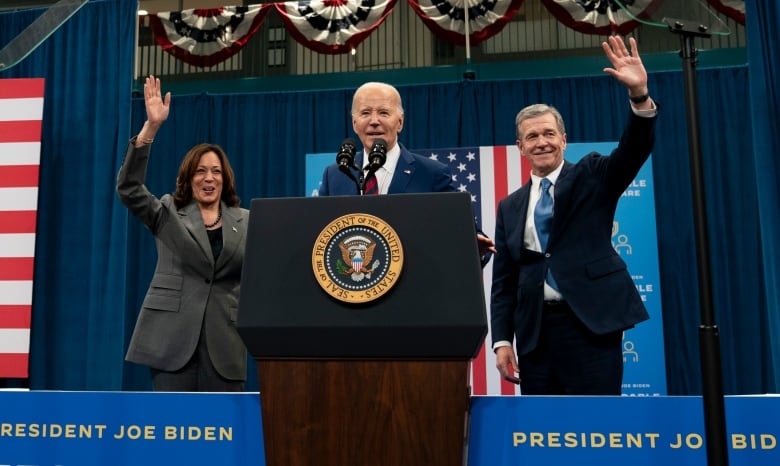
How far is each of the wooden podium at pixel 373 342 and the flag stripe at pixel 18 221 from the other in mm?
3561

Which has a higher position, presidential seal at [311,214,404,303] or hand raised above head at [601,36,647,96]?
hand raised above head at [601,36,647,96]

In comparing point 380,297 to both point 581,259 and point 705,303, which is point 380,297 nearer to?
point 705,303

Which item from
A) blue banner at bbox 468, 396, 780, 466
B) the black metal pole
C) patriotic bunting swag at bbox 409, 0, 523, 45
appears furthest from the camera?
patriotic bunting swag at bbox 409, 0, 523, 45

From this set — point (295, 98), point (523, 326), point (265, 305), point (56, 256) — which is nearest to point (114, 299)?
point (56, 256)

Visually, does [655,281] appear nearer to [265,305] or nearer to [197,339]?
[197,339]

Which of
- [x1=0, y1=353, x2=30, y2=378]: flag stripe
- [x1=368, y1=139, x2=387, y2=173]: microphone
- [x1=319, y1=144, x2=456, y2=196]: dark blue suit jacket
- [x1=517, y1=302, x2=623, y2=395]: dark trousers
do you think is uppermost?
[x1=319, y1=144, x2=456, y2=196]: dark blue suit jacket

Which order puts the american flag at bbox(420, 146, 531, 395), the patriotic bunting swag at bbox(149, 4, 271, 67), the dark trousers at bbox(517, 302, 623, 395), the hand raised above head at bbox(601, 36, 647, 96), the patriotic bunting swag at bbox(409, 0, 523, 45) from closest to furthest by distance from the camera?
the hand raised above head at bbox(601, 36, 647, 96) → the dark trousers at bbox(517, 302, 623, 395) → the american flag at bbox(420, 146, 531, 395) → the patriotic bunting swag at bbox(409, 0, 523, 45) → the patriotic bunting swag at bbox(149, 4, 271, 67)

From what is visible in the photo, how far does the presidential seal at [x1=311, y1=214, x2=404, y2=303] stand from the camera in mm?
1120

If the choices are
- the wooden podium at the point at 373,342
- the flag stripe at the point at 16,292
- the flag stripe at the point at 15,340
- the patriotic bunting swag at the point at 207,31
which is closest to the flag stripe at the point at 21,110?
the flag stripe at the point at 16,292

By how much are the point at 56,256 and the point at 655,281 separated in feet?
12.3

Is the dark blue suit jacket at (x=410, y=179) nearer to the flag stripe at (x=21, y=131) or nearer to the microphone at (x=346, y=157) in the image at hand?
the microphone at (x=346, y=157)

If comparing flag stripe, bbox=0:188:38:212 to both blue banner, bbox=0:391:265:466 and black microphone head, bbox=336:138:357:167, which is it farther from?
black microphone head, bbox=336:138:357:167

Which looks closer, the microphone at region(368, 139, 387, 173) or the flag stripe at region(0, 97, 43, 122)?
the microphone at region(368, 139, 387, 173)

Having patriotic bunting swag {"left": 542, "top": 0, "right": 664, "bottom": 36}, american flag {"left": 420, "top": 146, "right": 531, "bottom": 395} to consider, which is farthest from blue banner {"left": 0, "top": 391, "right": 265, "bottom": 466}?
patriotic bunting swag {"left": 542, "top": 0, "right": 664, "bottom": 36}
